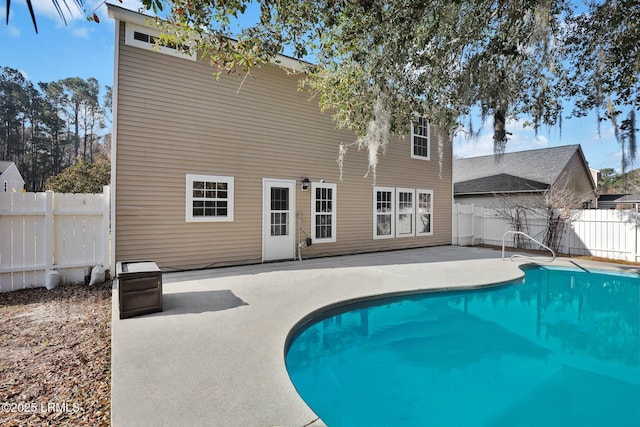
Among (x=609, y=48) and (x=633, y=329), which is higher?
(x=609, y=48)

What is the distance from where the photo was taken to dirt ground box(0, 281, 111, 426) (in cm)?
209

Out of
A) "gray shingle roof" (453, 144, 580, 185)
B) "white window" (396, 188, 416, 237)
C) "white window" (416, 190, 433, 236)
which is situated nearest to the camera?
"white window" (396, 188, 416, 237)


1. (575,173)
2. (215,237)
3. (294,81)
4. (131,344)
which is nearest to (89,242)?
(215,237)

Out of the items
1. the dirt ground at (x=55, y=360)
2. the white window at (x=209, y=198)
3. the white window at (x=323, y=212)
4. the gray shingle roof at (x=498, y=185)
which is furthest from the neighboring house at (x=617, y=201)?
the dirt ground at (x=55, y=360)

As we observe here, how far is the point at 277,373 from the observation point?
2518 millimetres

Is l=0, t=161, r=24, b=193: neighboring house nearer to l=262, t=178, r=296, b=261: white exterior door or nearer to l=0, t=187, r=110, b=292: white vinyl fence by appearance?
l=0, t=187, r=110, b=292: white vinyl fence

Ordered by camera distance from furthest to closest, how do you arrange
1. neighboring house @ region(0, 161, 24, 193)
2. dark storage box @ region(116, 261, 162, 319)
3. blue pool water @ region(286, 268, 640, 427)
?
neighboring house @ region(0, 161, 24, 193), dark storage box @ region(116, 261, 162, 319), blue pool water @ region(286, 268, 640, 427)

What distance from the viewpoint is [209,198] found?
22.1 ft

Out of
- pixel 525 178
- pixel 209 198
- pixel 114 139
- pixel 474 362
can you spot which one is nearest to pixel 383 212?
pixel 209 198

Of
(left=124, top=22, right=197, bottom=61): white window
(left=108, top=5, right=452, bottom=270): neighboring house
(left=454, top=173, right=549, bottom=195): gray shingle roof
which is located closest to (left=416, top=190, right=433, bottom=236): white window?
(left=108, top=5, right=452, bottom=270): neighboring house

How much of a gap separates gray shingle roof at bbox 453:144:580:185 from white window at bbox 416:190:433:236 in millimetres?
4095

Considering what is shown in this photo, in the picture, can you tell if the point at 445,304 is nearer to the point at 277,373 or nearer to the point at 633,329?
the point at 633,329

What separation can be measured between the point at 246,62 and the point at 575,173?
55.5 ft

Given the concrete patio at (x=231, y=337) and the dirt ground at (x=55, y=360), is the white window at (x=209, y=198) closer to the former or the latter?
the concrete patio at (x=231, y=337)
